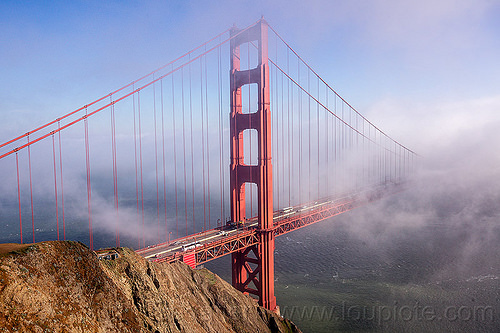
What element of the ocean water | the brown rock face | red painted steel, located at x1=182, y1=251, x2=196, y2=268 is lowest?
the ocean water

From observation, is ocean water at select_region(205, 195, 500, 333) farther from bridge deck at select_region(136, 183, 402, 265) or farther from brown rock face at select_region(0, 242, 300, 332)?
brown rock face at select_region(0, 242, 300, 332)

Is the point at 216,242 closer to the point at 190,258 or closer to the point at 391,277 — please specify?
the point at 190,258

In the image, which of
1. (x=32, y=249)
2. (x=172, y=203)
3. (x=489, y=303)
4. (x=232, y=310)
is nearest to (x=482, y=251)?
(x=489, y=303)

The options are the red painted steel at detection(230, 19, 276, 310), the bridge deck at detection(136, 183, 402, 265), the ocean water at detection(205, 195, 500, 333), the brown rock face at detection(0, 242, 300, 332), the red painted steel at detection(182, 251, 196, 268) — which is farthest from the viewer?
the ocean water at detection(205, 195, 500, 333)

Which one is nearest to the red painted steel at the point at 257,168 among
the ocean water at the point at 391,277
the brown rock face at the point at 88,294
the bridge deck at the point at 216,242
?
the bridge deck at the point at 216,242

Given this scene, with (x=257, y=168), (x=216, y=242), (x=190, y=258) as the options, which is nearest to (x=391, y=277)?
(x=257, y=168)

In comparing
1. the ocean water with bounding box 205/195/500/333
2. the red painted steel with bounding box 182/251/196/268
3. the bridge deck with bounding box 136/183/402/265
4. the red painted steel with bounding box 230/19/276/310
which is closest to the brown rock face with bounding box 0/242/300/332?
the red painted steel with bounding box 182/251/196/268

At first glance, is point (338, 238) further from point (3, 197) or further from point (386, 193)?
point (3, 197)

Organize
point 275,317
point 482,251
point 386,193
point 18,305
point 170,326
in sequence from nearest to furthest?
point 18,305, point 170,326, point 275,317, point 482,251, point 386,193
